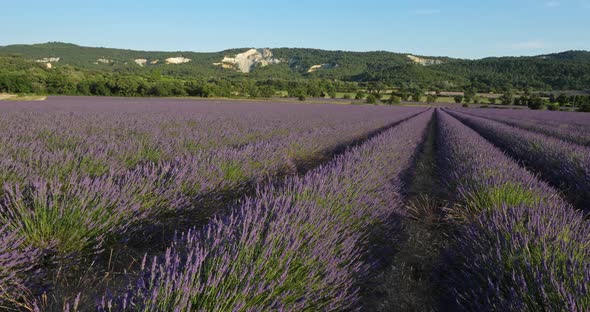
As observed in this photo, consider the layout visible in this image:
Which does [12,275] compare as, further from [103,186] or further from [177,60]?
[177,60]

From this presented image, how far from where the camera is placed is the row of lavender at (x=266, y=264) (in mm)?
1168

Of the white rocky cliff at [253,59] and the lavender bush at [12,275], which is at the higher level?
the white rocky cliff at [253,59]

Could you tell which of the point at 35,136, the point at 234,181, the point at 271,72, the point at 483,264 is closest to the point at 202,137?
the point at 35,136

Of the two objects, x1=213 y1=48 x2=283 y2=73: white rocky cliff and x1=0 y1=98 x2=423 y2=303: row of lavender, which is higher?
x1=213 y1=48 x2=283 y2=73: white rocky cliff

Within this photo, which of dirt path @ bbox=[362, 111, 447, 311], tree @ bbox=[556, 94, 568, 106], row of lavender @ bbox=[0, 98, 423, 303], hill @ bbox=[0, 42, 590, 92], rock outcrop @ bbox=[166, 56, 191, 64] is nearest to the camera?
row of lavender @ bbox=[0, 98, 423, 303]

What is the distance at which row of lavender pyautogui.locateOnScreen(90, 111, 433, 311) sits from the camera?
1.17 m

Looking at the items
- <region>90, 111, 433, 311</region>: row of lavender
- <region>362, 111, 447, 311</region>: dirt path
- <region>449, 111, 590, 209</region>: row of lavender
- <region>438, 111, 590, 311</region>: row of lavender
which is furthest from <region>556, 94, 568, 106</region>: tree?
<region>90, 111, 433, 311</region>: row of lavender

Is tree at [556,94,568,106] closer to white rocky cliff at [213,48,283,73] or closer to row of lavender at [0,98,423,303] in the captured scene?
row of lavender at [0,98,423,303]

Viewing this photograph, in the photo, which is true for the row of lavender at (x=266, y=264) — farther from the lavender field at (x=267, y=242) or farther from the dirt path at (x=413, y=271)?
the dirt path at (x=413, y=271)

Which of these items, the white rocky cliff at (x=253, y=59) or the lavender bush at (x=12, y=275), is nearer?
the lavender bush at (x=12, y=275)

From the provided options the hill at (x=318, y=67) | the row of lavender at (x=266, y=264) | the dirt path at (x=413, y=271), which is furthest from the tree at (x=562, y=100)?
the row of lavender at (x=266, y=264)

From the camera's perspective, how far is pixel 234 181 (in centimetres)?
365

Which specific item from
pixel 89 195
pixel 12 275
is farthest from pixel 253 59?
pixel 12 275

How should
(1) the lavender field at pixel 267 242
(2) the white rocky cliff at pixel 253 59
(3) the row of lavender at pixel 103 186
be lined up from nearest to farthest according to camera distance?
(1) the lavender field at pixel 267 242 < (3) the row of lavender at pixel 103 186 < (2) the white rocky cliff at pixel 253 59
